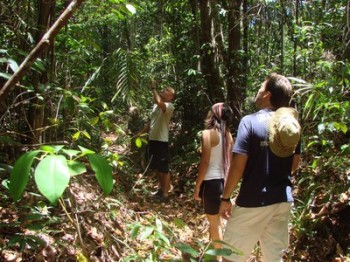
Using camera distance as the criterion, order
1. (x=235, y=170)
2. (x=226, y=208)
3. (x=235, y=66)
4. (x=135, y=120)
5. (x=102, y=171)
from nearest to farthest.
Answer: (x=102, y=171) → (x=235, y=170) → (x=226, y=208) → (x=235, y=66) → (x=135, y=120)

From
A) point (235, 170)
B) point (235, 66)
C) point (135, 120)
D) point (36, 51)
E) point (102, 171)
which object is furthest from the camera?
point (135, 120)

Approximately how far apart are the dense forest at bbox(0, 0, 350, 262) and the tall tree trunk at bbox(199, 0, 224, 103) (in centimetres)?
2

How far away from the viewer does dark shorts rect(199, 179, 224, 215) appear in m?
3.91

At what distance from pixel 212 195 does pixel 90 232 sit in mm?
1297

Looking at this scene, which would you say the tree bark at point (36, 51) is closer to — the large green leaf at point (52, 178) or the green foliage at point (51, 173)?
the green foliage at point (51, 173)

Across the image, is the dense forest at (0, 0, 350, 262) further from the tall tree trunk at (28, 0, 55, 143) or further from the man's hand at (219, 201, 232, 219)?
the man's hand at (219, 201, 232, 219)

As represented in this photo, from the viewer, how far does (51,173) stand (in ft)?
3.27

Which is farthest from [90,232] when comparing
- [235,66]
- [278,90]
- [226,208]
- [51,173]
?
[235,66]

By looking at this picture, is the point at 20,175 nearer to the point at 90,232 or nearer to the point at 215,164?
the point at 90,232

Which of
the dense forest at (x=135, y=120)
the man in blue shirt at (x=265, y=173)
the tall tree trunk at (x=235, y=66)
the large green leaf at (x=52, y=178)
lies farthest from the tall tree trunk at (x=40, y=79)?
the tall tree trunk at (x=235, y=66)

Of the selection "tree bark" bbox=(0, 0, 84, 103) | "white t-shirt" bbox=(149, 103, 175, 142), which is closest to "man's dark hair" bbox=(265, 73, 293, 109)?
"tree bark" bbox=(0, 0, 84, 103)

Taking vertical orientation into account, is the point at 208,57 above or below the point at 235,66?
above

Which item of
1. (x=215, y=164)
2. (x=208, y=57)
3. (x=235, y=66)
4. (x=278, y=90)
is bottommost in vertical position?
(x=215, y=164)

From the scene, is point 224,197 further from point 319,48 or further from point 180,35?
point 180,35
